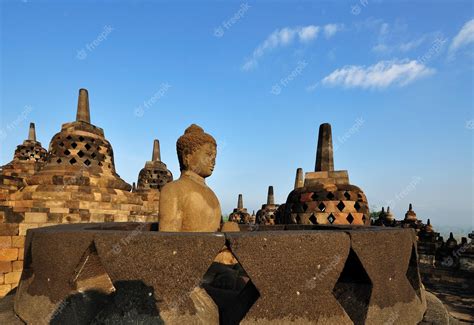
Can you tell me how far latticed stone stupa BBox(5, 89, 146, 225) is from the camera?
690cm

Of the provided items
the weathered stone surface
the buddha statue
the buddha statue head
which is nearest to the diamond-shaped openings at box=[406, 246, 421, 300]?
the weathered stone surface

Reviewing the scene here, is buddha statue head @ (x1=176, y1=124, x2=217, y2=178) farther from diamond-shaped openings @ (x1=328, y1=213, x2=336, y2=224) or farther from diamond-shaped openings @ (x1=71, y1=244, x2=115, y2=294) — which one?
diamond-shaped openings @ (x1=328, y1=213, x2=336, y2=224)

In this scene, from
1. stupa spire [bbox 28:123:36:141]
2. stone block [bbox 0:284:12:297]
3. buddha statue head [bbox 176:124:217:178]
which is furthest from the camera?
stupa spire [bbox 28:123:36:141]

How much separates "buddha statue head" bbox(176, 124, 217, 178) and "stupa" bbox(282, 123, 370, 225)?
378 centimetres

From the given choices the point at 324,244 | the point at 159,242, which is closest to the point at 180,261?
the point at 159,242

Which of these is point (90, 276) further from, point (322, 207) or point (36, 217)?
point (36, 217)

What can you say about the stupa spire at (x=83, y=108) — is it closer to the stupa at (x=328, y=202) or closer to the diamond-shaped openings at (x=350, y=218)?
the stupa at (x=328, y=202)

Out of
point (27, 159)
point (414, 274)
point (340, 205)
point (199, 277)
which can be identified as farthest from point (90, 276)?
point (27, 159)

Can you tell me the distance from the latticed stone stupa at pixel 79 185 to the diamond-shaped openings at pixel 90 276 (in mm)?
5335

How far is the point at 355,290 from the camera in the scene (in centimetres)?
194

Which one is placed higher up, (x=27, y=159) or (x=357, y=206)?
(x=27, y=159)

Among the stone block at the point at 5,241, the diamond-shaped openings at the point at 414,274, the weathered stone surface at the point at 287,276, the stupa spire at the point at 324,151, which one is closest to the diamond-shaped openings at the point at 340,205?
the stupa spire at the point at 324,151

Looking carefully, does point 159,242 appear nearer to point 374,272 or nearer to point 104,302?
point 104,302

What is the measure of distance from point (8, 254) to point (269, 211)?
1355 cm
